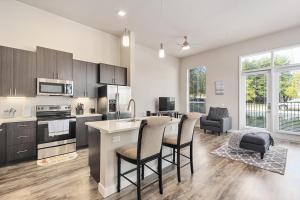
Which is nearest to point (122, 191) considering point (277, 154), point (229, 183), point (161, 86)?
point (229, 183)

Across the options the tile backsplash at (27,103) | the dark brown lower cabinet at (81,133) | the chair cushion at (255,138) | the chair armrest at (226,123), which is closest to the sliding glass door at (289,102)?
the chair armrest at (226,123)

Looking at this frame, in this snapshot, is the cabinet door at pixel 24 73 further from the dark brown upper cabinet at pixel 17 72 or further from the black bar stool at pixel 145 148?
the black bar stool at pixel 145 148

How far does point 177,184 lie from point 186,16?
3.88m

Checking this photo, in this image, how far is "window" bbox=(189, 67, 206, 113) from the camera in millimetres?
7332

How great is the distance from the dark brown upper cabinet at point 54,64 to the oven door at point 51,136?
111 cm

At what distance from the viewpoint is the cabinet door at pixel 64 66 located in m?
3.82

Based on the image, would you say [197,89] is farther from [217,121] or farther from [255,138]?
[255,138]

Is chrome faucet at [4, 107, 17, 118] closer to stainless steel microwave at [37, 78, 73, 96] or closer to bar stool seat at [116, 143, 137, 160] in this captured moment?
stainless steel microwave at [37, 78, 73, 96]

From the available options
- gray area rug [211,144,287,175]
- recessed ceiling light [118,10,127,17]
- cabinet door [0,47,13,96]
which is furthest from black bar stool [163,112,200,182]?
cabinet door [0,47,13,96]

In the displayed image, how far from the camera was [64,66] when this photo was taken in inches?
154

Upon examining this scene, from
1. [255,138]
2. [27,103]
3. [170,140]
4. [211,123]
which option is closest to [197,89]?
[211,123]

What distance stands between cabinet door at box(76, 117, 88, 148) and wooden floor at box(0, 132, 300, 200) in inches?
29.0

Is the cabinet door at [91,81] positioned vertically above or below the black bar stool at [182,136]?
above

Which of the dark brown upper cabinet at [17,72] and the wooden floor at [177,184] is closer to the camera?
the wooden floor at [177,184]
